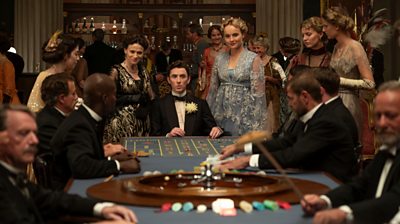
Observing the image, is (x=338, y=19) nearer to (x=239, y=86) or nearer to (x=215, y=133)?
(x=239, y=86)

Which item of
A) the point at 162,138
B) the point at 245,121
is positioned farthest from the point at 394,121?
the point at 245,121

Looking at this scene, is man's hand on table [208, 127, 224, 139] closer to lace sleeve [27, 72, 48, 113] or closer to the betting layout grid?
the betting layout grid

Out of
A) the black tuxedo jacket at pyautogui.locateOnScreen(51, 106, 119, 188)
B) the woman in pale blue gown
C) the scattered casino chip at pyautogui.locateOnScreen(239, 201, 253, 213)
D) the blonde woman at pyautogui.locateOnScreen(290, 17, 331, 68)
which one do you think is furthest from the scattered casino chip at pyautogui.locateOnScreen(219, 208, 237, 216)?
the blonde woman at pyautogui.locateOnScreen(290, 17, 331, 68)

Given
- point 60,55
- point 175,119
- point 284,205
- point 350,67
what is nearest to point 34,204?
point 284,205

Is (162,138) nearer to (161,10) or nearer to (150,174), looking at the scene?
(150,174)

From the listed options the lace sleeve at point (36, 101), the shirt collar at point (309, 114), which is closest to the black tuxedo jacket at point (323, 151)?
the shirt collar at point (309, 114)

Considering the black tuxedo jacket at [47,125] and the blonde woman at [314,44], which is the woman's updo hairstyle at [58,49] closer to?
the black tuxedo jacket at [47,125]

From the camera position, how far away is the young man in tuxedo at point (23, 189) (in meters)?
3.22

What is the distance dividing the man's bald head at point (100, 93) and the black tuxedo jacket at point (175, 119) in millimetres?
2475

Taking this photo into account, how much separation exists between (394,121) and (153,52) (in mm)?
11449

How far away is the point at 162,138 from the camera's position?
6.99 m

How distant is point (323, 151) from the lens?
4.85 meters

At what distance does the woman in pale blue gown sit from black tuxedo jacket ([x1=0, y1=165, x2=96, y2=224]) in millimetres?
4122

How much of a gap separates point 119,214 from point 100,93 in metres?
1.80
